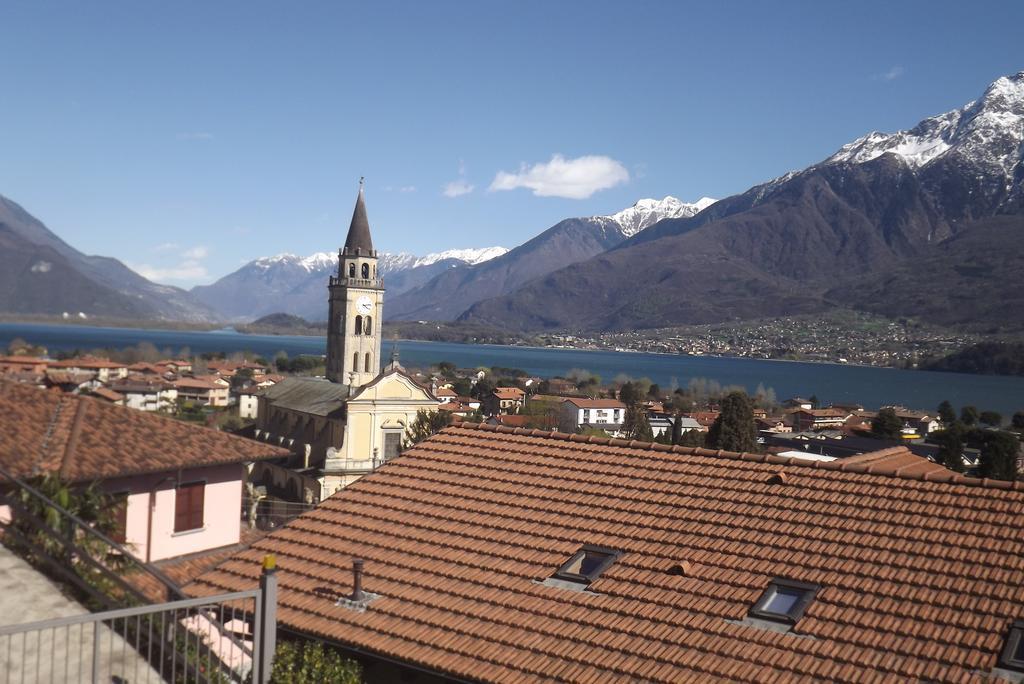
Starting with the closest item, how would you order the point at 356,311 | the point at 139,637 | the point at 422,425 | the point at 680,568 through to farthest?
the point at 139,637 → the point at 680,568 → the point at 422,425 → the point at 356,311

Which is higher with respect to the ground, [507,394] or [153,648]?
[153,648]

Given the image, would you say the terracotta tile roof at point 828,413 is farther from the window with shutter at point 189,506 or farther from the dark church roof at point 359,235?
the window with shutter at point 189,506

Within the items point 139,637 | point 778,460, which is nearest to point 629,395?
point 778,460

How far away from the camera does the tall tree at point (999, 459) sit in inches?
1448

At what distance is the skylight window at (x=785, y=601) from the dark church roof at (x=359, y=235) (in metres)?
44.2

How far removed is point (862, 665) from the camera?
6.30 metres

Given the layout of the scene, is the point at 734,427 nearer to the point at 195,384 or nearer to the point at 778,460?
the point at 778,460

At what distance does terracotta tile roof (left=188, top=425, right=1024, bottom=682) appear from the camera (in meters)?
6.59

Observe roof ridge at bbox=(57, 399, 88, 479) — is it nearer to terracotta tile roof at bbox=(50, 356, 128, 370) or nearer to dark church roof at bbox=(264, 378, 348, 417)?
dark church roof at bbox=(264, 378, 348, 417)

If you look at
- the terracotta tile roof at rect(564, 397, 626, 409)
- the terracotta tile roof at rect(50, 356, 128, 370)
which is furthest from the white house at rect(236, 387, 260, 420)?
the terracotta tile roof at rect(50, 356, 128, 370)

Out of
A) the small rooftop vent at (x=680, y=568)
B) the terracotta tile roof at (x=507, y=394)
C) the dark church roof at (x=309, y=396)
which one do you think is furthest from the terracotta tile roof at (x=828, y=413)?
the small rooftop vent at (x=680, y=568)

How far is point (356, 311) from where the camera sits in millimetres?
48250

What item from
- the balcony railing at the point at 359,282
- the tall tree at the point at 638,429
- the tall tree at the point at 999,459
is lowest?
the tall tree at the point at 638,429

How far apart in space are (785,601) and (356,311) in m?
42.5
